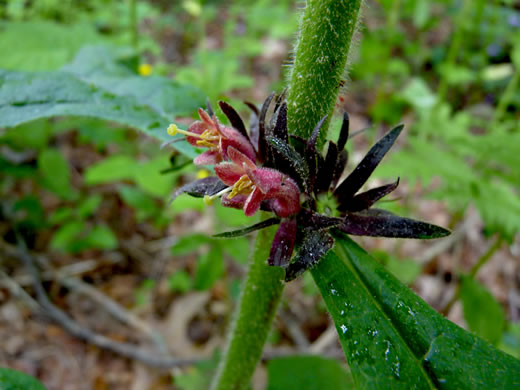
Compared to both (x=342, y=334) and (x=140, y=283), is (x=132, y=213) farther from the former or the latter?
(x=342, y=334)

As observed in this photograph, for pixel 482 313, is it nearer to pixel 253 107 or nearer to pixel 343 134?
pixel 343 134

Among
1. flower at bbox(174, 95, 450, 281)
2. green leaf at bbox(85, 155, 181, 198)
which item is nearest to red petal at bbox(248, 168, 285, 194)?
flower at bbox(174, 95, 450, 281)

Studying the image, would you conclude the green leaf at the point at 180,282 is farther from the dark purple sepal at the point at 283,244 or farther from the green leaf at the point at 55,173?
the dark purple sepal at the point at 283,244

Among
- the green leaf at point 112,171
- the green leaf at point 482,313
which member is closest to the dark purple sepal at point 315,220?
the green leaf at point 482,313

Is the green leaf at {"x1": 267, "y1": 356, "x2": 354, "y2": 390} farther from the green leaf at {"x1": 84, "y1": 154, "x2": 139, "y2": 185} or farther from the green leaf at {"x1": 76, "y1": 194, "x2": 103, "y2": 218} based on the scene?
the green leaf at {"x1": 76, "y1": 194, "x2": 103, "y2": 218}

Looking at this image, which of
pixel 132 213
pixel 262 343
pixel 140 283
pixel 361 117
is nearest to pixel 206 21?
pixel 361 117

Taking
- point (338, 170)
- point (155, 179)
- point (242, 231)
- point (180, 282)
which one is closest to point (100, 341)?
point (180, 282)
